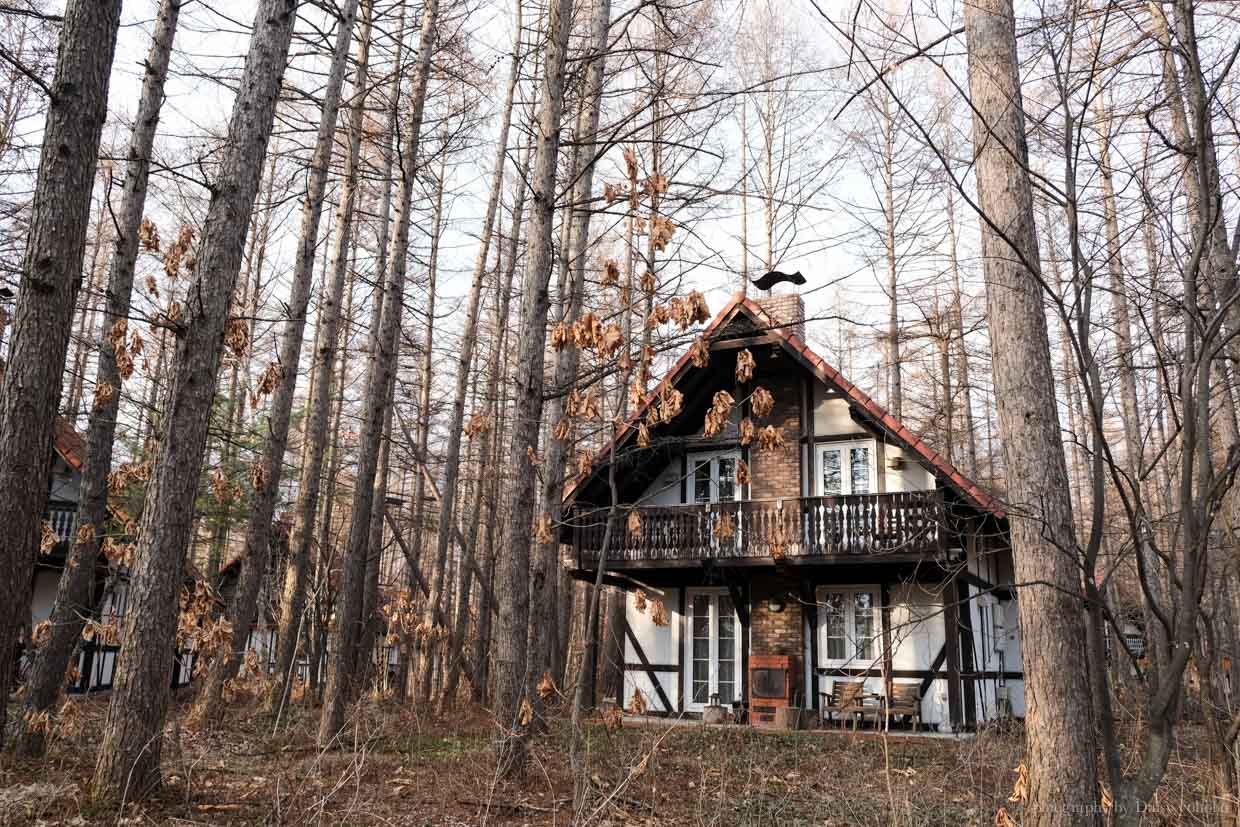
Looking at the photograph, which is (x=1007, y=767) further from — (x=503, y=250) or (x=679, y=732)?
(x=503, y=250)

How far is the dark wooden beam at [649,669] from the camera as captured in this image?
645 inches

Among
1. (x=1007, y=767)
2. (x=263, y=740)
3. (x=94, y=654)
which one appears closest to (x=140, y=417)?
(x=94, y=654)

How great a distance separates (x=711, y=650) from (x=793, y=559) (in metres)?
3.33

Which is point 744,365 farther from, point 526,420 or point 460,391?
point 460,391

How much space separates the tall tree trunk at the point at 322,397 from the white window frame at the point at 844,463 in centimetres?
836

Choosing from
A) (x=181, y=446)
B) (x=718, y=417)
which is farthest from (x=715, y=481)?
(x=181, y=446)

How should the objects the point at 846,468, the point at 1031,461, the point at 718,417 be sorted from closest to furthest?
the point at 1031,461, the point at 718,417, the point at 846,468

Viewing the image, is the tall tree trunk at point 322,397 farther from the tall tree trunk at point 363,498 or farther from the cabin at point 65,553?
the cabin at point 65,553

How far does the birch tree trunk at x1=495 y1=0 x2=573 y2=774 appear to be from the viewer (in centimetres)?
690

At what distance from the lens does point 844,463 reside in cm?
1569

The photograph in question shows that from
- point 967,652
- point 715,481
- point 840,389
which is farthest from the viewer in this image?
point 715,481

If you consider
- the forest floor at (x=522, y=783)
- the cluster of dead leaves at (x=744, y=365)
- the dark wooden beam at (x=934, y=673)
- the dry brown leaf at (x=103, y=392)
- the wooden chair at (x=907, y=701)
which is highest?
the cluster of dead leaves at (x=744, y=365)

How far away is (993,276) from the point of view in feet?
18.1

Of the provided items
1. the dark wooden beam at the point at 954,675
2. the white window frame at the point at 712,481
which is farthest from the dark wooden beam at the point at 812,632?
the dark wooden beam at the point at 954,675
